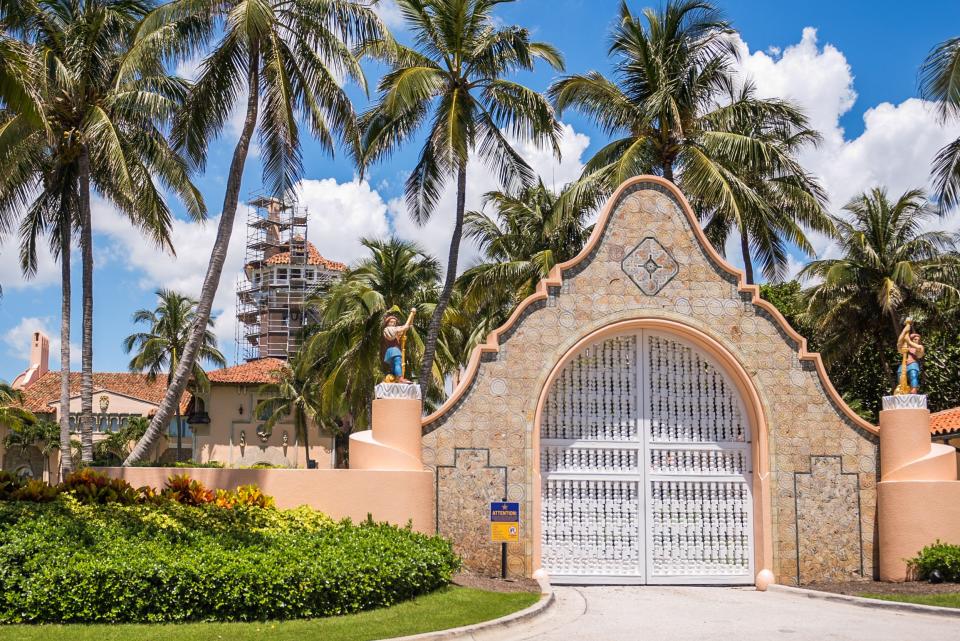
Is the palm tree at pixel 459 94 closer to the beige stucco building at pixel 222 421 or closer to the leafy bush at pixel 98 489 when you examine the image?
the leafy bush at pixel 98 489

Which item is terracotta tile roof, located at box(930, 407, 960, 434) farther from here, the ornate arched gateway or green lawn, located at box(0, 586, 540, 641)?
green lawn, located at box(0, 586, 540, 641)

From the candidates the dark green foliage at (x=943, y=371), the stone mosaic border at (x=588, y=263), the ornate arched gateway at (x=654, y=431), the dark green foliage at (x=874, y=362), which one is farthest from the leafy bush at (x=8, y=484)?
the dark green foliage at (x=943, y=371)

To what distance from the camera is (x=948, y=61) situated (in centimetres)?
1886

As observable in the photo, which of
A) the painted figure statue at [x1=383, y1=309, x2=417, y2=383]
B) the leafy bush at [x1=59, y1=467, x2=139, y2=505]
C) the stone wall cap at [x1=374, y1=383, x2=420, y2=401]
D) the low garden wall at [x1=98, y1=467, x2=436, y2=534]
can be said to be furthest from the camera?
the painted figure statue at [x1=383, y1=309, x2=417, y2=383]

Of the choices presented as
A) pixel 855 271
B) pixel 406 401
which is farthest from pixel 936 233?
pixel 406 401

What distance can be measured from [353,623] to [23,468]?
48359 mm

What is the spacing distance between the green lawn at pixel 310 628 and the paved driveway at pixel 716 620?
87 cm

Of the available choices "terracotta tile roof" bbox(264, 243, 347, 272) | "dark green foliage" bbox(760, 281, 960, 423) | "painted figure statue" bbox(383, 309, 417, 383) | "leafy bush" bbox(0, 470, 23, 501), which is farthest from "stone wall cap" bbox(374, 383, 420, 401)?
"terracotta tile roof" bbox(264, 243, 347, 272)

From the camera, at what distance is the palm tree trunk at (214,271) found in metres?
18.5

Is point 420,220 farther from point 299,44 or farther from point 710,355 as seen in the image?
point 710,355

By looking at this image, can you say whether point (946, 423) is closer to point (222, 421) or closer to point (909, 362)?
point (909, 362)

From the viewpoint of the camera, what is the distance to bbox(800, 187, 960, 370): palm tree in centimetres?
2814

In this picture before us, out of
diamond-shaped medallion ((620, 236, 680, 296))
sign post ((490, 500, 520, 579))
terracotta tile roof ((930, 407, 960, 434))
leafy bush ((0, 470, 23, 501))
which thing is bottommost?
sign post ((490, 500, 520, 579))

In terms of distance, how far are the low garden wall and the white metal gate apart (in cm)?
284
